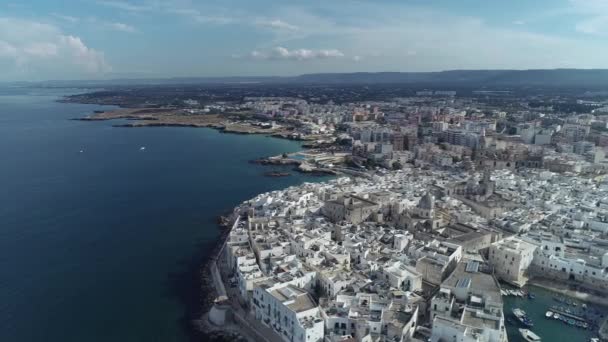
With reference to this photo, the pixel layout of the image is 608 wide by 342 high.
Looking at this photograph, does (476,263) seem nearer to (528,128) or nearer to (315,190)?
(315,190)

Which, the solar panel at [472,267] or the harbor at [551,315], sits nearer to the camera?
the harbor at [551,315]

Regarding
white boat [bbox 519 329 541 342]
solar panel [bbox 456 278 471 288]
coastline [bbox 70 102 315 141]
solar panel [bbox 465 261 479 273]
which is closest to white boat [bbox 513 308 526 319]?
white boat [bbox 519 329 541 342]

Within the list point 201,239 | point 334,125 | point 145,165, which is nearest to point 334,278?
point 201,239

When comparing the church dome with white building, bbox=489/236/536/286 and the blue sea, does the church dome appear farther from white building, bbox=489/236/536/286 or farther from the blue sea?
the blue sea

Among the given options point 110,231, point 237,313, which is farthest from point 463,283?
point 110,231

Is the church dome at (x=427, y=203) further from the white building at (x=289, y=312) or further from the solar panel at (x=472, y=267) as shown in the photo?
the white building at (x=289, y=312)

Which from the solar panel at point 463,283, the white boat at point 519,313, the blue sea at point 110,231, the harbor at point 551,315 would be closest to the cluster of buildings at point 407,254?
the solar panel at point 463,283

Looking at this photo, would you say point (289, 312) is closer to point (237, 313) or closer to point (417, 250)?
point (237, 313)
